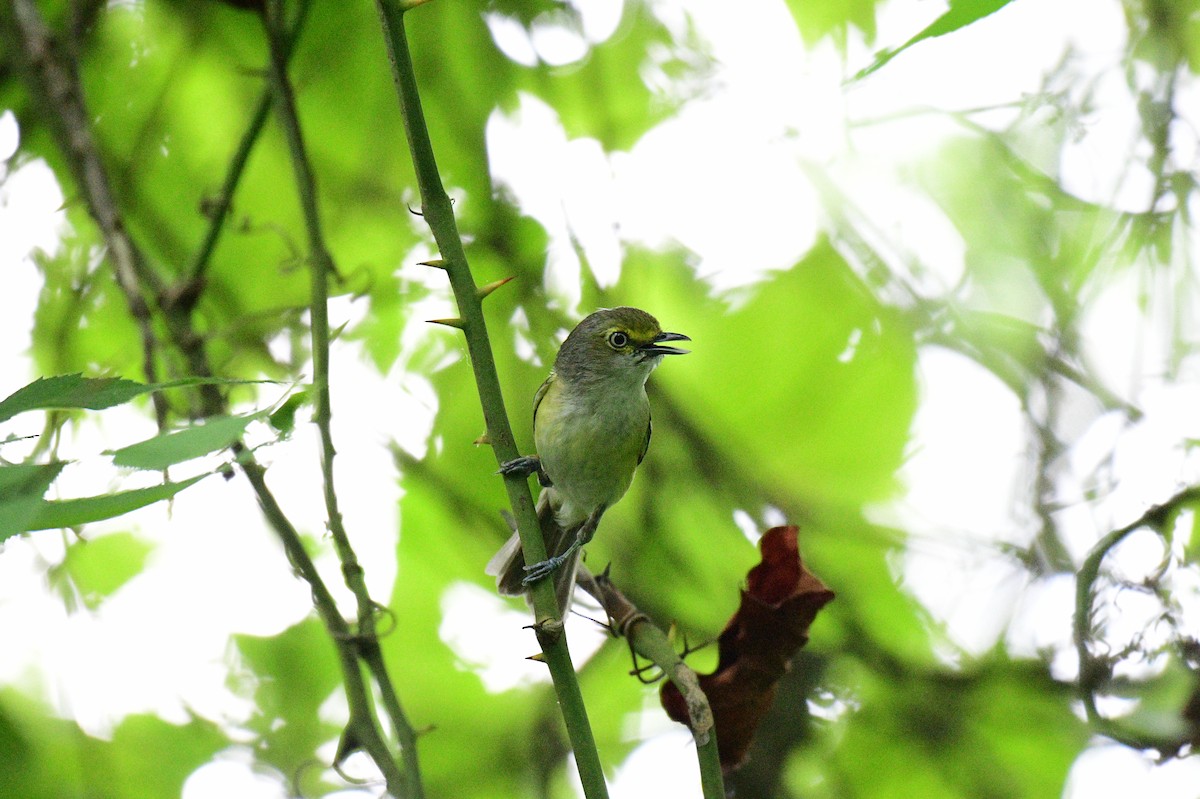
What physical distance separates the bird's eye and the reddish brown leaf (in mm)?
1590

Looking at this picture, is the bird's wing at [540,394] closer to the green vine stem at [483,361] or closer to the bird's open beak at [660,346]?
the bird's open beak at [660,346]

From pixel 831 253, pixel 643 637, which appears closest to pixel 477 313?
pixel 643 637

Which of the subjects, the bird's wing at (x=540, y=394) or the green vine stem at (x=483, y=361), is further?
the bird's wing at (x=540, y=394)

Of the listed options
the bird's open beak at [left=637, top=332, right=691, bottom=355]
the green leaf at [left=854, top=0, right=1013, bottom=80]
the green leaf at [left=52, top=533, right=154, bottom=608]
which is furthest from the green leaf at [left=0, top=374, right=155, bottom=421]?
the green leaf at [left=52, top=533, right=154, bottom=608]

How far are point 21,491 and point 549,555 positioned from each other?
2352 millimetres

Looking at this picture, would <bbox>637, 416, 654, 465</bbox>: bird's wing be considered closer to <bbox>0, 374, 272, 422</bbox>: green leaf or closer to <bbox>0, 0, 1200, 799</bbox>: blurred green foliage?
<bbox>0, 0, 1200, 799</bbox>: blurred green foliage

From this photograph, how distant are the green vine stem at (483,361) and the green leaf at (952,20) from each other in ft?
2.42

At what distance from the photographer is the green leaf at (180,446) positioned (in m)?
1.06

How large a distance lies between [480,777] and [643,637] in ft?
5.87

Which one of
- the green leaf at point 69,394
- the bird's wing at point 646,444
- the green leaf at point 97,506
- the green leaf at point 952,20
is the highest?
the green leaf at point 952,20

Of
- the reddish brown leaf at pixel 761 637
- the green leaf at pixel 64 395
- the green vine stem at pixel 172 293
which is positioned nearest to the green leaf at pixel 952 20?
the green leaf at pixel 64 395

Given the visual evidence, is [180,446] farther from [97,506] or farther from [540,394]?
[540,394]

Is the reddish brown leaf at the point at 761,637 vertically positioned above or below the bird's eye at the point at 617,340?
below

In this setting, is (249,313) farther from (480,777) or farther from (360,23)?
(480,777)
